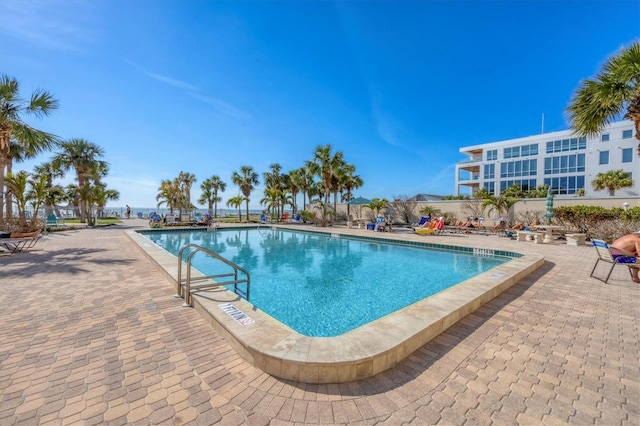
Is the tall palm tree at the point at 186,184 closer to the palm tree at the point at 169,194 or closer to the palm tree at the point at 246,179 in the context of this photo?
the palm tree at the point at 169,194

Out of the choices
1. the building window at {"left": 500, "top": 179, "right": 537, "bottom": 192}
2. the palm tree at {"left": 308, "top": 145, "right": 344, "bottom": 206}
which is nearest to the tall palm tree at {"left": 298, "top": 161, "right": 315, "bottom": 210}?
the palm tree at {"left": 308, "top": 145, "right": 344, "bottom": 206}

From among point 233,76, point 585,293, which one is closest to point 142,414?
point 585,293

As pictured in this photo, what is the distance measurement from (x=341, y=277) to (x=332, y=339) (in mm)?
4820

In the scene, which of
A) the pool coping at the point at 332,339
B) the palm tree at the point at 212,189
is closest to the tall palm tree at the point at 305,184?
the palm tree at the point at 212,189

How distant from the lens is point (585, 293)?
4848 millimetres

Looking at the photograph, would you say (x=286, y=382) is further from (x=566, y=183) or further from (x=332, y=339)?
(x=566, y=183)

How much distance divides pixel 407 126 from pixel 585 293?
22954mm

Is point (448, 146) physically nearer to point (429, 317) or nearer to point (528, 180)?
point (528, 180)

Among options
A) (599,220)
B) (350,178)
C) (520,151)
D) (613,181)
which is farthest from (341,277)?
(520,151)

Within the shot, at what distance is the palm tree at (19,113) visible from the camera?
9.95 meters

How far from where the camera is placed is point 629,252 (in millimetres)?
5547

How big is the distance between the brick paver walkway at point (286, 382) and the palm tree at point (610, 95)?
6.87m

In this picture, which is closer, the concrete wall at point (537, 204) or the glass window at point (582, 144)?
the concrete wall at point (537, 204)

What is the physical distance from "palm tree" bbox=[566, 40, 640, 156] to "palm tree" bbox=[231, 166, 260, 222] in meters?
27.4
